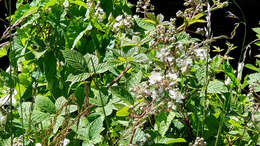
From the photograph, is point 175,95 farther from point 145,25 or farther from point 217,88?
point 145,25

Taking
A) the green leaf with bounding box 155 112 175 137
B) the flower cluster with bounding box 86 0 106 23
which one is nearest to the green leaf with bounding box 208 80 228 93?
the green leaf with bounding box 155 112 175 137

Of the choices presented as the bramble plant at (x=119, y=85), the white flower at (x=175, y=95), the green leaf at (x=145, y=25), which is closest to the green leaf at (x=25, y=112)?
the bramble plant at (x=119, y=85)

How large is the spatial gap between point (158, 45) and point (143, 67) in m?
0.10

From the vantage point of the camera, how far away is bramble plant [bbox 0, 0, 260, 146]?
1043mm

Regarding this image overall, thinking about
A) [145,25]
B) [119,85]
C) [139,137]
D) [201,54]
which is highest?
[145,25]

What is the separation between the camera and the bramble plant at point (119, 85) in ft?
3.42

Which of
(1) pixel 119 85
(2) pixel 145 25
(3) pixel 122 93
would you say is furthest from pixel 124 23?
(3) pixel 122 93

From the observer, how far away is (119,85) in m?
1.34

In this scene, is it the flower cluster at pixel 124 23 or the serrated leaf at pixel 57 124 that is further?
the flower cluster at pixel 124 23

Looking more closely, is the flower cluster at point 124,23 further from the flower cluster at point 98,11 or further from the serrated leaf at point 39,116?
the serrated leaf at point 39,116

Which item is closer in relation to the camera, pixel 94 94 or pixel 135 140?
pixel 135 140

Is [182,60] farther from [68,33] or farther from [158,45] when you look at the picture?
[68,33]

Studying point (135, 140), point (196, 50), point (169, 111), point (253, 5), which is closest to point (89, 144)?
point (135, 140)

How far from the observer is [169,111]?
1.03 meters
